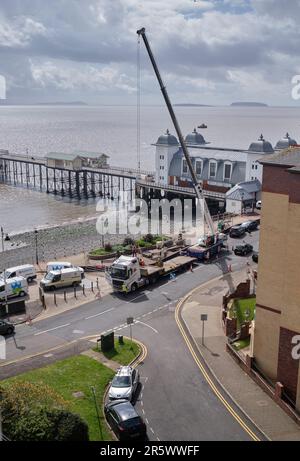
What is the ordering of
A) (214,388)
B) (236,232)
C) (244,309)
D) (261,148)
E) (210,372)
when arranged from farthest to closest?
(261,148) < (236,232) < (244,309) < (210,372) < (214,388)

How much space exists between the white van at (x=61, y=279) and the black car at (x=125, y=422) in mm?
18208

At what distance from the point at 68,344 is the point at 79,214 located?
167 ft

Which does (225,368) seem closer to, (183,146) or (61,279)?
(61,279)

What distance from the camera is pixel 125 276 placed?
3509cm

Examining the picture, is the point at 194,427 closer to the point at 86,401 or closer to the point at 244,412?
the point at 244,412

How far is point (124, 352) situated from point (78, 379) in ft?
12.4

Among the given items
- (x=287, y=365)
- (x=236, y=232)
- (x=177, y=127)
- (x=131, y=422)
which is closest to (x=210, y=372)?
(x=287, y=365)

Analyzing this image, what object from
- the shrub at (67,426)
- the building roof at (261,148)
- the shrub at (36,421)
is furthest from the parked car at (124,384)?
the building roof at (261,148)

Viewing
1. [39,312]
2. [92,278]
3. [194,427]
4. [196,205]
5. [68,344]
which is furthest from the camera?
[196,205]

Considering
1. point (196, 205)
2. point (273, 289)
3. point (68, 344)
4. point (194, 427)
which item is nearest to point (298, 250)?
point (273, 289)

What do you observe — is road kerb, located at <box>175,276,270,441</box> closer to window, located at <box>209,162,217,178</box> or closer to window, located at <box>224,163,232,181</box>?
window, located at <box>224,163,232,181</box>

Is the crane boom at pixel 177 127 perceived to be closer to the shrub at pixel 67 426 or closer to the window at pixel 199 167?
the window at pixel 199 167
